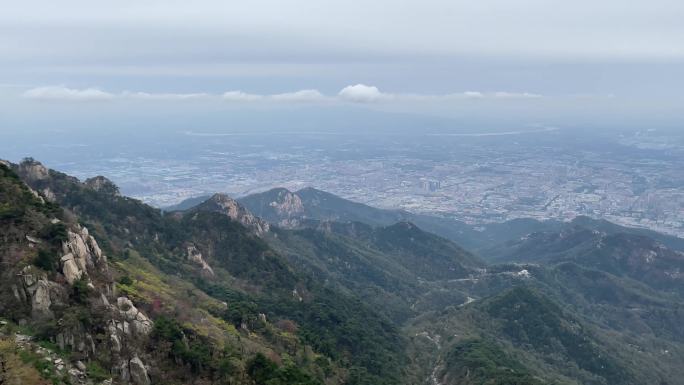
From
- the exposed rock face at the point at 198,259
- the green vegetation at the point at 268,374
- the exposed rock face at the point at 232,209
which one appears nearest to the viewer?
the green vegetation at the point at 268,374

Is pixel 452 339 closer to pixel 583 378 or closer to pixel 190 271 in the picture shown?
pixel 583 378

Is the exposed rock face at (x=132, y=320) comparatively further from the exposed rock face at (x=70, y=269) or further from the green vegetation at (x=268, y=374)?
the green vegetation at (x=268, y=374)

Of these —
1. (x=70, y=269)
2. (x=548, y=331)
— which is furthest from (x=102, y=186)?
(x=548, y=331)

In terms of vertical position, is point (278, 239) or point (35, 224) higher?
point (35, 224)

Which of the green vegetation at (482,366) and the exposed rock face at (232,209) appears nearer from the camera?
the green vegetation at (482,366)

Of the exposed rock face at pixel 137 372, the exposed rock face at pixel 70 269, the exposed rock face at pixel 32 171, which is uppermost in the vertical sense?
the exposed rock face at pixel 32 171

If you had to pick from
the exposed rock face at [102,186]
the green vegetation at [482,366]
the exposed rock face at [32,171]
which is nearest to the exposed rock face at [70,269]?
the green vegetation at [482,366]

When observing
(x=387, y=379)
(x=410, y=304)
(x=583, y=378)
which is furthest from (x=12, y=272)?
(x=410, y=304)
